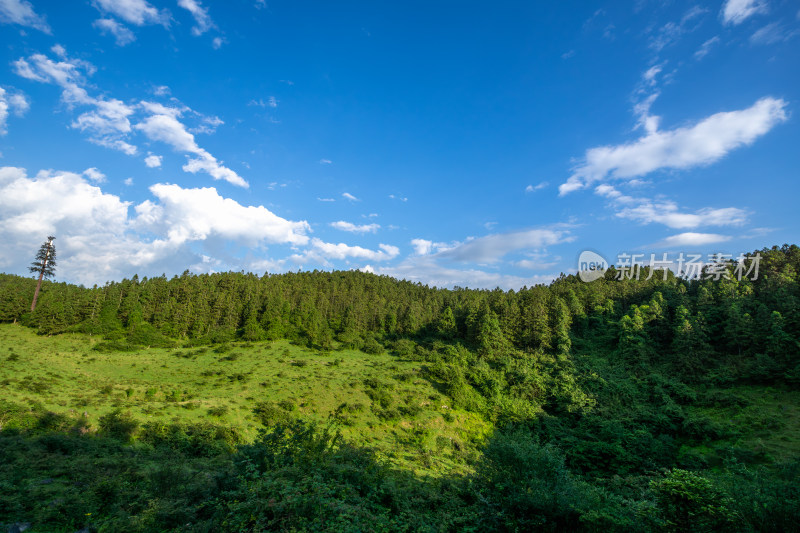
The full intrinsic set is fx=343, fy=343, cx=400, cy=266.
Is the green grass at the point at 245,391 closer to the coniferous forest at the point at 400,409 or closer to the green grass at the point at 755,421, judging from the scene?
the coniferous forest at the point at 400,409

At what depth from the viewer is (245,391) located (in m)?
47.1

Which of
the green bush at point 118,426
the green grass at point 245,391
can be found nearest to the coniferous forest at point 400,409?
the green bush at point 118,426

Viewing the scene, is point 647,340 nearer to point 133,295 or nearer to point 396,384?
point 396,384

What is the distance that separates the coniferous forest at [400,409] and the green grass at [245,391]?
0.34 metres

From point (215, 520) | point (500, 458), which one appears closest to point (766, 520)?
point (500, 458)

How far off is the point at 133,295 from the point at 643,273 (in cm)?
14311

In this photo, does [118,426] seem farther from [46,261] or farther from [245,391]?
[46,261]

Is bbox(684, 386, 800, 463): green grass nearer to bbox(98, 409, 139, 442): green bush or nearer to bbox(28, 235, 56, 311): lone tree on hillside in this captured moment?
bbox(98, 409, 139, 442): green bush

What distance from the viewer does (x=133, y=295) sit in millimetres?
82062

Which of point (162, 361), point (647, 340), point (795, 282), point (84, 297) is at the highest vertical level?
point (795, 282)

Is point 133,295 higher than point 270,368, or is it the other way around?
point 133,295

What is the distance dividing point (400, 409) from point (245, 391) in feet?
70.2

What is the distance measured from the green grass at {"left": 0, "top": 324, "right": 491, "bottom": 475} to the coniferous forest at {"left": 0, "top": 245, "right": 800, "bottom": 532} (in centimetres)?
34

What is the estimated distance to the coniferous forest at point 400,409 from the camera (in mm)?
12438
